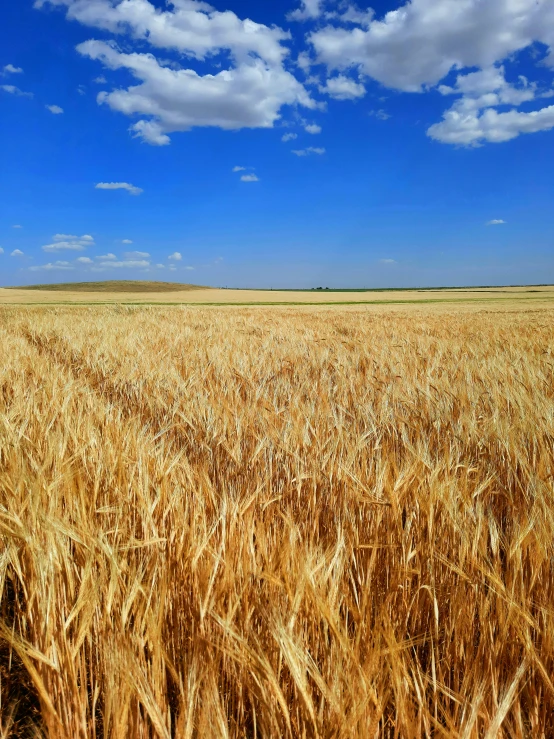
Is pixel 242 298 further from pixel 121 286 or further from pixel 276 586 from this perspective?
pixel 276 586

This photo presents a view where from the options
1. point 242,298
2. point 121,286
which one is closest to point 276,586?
point 242,298

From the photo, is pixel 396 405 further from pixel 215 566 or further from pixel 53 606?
pixel 53 606

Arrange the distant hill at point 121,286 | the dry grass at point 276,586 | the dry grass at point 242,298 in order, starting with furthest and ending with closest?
the distant hill at point 121,286
the dry grass at point 242,298
the dry grass at point 276,586

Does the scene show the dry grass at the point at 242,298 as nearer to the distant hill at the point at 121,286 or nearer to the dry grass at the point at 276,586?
the distant hill at the point at 121,286

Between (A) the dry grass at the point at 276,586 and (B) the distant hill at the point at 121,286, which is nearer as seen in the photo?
(A) the dry grass at the point at 276,586

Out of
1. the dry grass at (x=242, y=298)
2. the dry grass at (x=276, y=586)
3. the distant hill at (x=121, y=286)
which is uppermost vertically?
the distant hill at (x=121, y=286)

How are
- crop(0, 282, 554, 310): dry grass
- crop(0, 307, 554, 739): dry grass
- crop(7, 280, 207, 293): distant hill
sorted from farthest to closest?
crop(7, 280, 207, 293): distant hill < crop(0, 282, 554, 310): dry grass < crop(0, 307, 554, 739): dry grass

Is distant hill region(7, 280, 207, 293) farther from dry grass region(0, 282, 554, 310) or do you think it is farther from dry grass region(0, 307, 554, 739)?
dry grass region(0, 307, 554, 739)

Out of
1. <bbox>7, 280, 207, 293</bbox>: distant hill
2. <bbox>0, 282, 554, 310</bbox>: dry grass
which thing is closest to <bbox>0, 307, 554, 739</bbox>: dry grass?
<bbox>0, 282, 554, 310</bbox>: dry grass

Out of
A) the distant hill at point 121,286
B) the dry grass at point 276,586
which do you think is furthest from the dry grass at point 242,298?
the dry grass at point 276,586

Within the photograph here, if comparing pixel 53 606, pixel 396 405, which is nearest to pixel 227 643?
pixel 53 606

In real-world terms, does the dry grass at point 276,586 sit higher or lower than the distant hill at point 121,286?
lower

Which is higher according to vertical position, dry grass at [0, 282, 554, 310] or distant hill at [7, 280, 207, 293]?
distant hill at [7, 280, 207, 293]

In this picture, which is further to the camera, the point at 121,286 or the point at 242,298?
the point at 121,286
